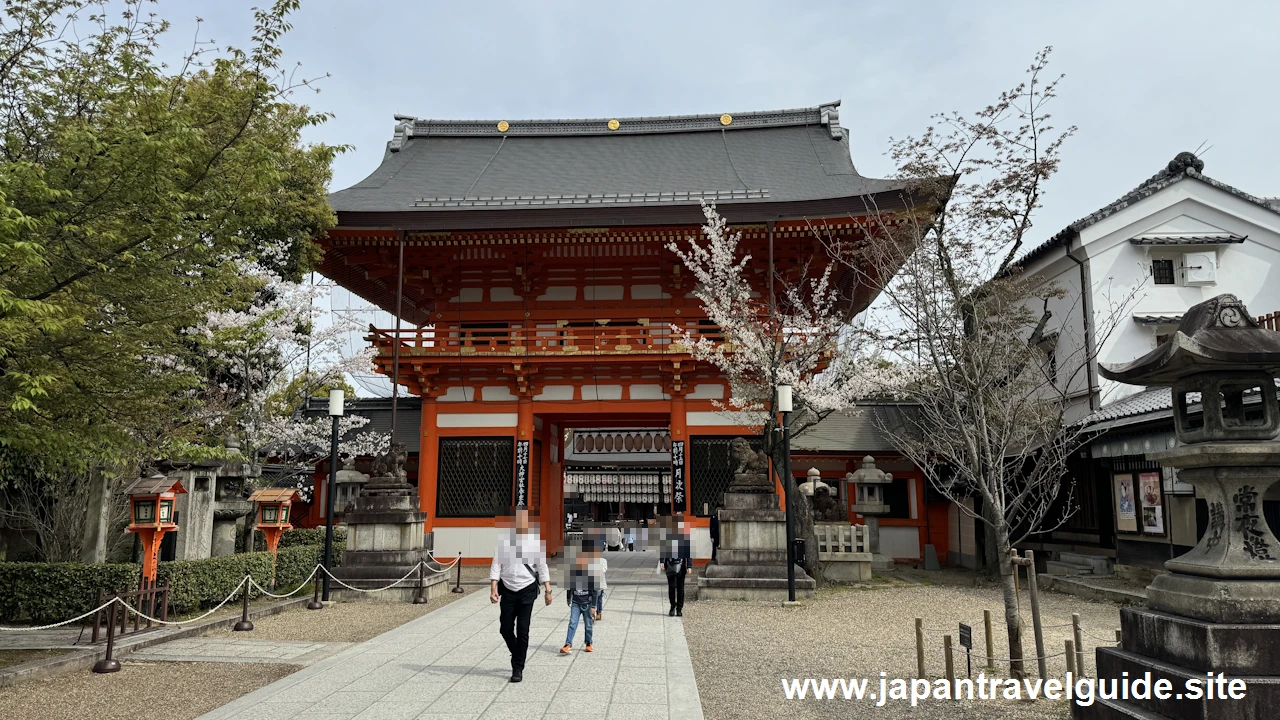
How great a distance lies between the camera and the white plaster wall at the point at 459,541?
18.5 metres

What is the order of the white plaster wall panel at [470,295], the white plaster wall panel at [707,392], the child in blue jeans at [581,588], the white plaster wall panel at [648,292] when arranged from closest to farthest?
the child in blue jeans at [581,588] < the white plaster wall panel at [707,392] < the white plaster wall panel at [648,292] < the white plaster wall panel at [470,295]

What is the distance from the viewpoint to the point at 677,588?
11.7 m

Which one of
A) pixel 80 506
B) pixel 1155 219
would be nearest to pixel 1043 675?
pixel 80 506

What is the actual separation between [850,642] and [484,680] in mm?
4746

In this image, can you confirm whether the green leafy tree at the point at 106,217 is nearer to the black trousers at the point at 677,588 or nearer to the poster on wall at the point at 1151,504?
the black trousers at the point at 677,588

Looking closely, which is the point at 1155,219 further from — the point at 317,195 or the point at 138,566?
the point at 138,566

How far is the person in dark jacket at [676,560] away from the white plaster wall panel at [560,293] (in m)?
9.46

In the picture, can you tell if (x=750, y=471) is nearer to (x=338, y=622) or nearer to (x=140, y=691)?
(x=338, y=622)

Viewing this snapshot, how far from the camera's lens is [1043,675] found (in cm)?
694

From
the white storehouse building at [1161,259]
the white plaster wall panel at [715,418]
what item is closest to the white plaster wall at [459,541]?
the white plaster wall panel at [715,418]

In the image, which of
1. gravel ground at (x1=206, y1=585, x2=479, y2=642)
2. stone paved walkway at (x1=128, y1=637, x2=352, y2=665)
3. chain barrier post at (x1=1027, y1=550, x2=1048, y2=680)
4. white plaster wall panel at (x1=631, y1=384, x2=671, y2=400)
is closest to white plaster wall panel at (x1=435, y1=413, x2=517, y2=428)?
white plaster wall panel at (x1=631, y1=384, x2=671, y2=400)

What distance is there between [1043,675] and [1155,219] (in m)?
16.3

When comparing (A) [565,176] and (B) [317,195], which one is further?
(A) [565,176]

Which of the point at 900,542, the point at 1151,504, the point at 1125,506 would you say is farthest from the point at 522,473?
the point at 1151,504
